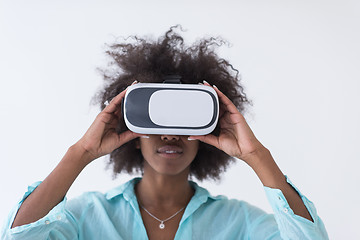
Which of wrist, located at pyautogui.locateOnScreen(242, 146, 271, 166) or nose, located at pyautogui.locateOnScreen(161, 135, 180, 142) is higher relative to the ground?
nose, located at pyautogui.locateOnScreen(161, 135, 180, 142)

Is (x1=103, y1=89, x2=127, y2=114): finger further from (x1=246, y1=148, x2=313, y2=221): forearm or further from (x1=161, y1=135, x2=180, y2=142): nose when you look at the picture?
(x1=246, y1=148, x2=313, y2=221): forearm

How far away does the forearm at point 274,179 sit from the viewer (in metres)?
1.38

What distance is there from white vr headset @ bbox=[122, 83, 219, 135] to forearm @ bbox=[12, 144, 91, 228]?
22 cm

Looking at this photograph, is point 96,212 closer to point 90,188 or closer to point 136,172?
point 136,172

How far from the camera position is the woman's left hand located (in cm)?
142

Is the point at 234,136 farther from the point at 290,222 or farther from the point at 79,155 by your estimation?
the point at 79,155

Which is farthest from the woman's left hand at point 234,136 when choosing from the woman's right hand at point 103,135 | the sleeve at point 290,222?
the woman's right hand at point 103,135

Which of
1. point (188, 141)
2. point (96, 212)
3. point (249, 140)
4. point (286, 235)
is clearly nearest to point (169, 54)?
point (188, 141)

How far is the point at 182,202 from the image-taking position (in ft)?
5.53

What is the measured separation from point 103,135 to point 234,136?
412mm

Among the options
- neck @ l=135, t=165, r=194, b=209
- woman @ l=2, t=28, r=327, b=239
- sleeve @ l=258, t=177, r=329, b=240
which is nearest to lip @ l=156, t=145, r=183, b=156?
woman @ l=2, t=28, r=327, b=239

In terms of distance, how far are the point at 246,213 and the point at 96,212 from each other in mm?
513

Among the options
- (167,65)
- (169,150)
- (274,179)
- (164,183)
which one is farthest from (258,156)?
(167,65)

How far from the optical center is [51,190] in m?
1.38
